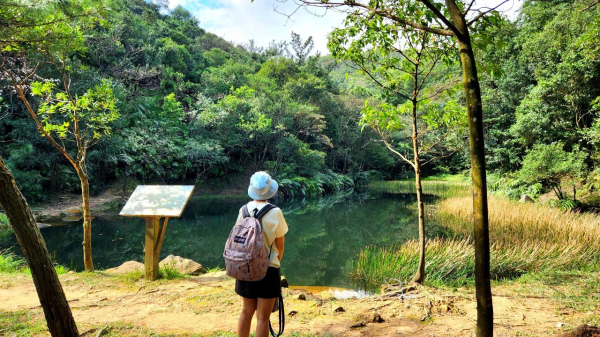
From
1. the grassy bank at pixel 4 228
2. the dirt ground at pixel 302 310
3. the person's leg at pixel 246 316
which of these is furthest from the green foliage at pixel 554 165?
the grassy bank at pixel 4 228

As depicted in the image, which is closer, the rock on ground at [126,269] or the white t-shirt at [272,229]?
the white t-shirt at [272,229]

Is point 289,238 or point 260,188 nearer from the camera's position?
point 260,188

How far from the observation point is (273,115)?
62.2 ft

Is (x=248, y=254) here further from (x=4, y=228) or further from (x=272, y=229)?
(x=4, y=228)

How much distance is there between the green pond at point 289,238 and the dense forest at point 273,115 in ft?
9.77

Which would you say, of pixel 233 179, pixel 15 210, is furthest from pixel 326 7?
pixel 233 179

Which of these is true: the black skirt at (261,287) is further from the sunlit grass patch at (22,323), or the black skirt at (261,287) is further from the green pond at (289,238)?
the green pond at (289,238)

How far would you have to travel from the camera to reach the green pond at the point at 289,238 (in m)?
6.86

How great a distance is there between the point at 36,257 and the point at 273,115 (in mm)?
17403

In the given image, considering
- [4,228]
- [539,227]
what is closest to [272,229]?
[539,227]

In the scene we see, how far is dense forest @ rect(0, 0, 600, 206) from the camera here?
35.3 feet

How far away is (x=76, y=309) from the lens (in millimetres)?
3174

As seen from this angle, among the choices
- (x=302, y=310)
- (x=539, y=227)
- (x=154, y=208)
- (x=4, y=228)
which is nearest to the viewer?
(x=302, y=310)

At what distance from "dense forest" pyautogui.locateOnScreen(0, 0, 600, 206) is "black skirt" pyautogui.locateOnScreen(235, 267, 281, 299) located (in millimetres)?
1948
